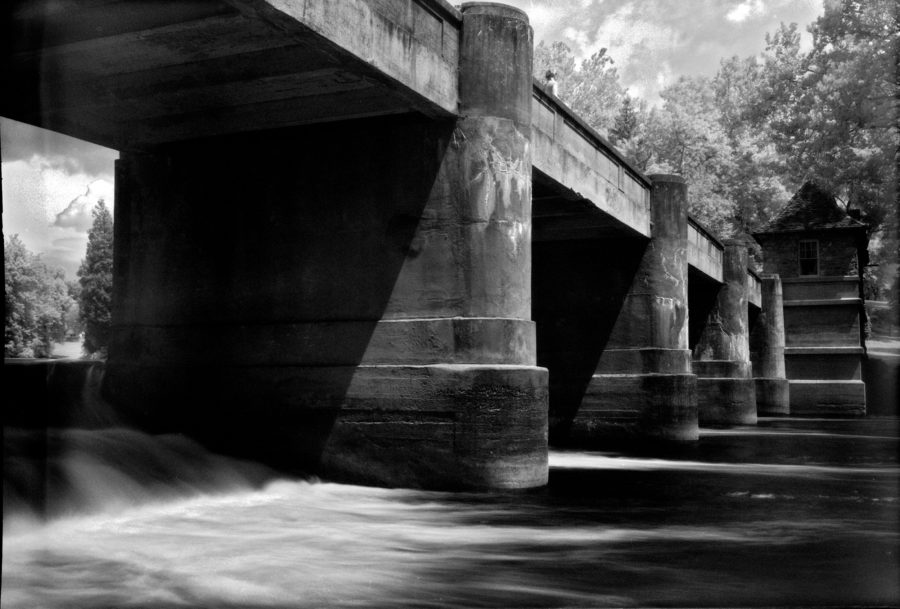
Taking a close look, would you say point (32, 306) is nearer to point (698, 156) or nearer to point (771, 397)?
point (771, 397)

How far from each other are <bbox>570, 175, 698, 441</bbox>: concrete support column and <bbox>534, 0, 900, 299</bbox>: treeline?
62.4 feet

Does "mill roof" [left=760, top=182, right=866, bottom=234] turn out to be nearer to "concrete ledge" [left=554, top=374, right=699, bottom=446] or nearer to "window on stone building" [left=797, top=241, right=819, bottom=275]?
"window on stone building" [left=797, top=241, right=819, bottom=275]

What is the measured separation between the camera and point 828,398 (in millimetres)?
37469

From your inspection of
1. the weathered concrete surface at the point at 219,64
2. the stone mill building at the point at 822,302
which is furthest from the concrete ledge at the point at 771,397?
the weathered concrete surface at the point at 219,64

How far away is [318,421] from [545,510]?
2.87 m

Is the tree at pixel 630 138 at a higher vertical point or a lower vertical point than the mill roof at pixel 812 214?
higher

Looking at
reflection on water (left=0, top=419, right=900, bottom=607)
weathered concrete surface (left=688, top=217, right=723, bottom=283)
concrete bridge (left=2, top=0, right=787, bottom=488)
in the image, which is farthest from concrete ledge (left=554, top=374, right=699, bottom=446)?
concrete bridge (left=2, top=0, right=787, bottom=488)

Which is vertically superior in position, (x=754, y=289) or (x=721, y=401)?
(x=754, y=289)

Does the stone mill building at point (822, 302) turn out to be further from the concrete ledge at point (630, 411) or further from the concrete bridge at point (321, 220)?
the concrete bridge at point (321, 220)

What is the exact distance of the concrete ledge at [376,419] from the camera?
Result: 958cm

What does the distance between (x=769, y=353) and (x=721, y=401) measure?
346 inches

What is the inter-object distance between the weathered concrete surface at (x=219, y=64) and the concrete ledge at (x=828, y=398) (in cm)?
3082

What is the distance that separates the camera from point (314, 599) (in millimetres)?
5086

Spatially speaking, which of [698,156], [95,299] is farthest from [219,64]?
[698,156]
